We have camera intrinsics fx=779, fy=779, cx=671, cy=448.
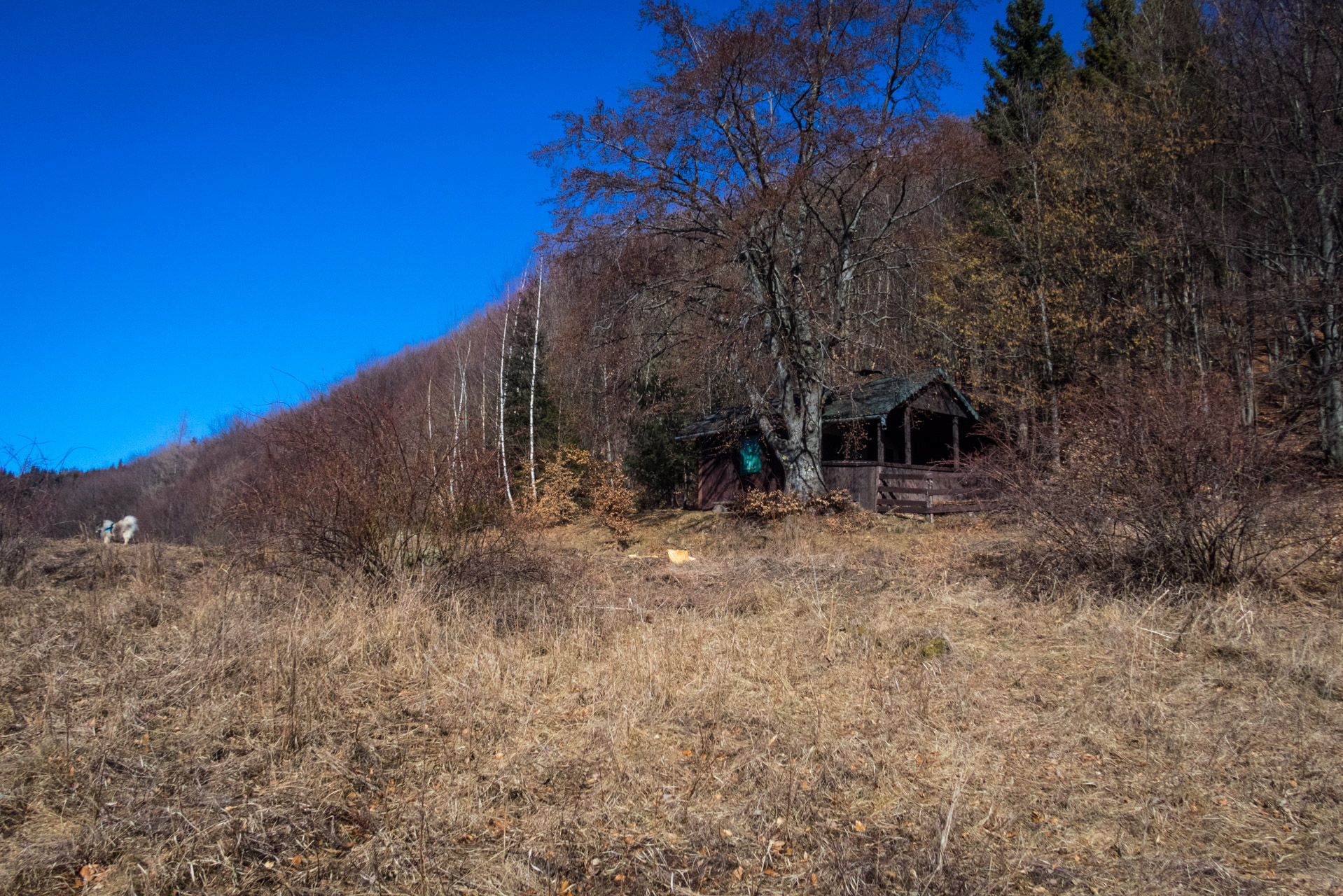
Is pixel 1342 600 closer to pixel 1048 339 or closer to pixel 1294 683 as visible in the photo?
pixel 1294 683

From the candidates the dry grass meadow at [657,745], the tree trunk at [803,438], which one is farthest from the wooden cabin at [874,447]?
the dry grass meadow at [657,745]

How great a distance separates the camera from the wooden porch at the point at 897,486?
19031 millimetres

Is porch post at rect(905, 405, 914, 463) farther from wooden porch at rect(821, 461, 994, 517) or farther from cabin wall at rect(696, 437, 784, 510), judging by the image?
cabin wall at rect(696, 437, 784, 510)

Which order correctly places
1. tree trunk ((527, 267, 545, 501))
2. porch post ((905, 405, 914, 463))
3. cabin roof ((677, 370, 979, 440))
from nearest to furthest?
1. cabin roof ((677, 370, 979, 440))
2. porch post ((905, 405, 914, 463))
3. tree trunk ((527, 267, 545, 501))

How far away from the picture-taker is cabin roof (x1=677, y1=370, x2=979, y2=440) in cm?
2016

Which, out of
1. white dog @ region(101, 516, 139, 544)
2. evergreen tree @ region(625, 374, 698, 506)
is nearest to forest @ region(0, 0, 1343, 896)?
white dog @ region(101, 516, 139, 544)

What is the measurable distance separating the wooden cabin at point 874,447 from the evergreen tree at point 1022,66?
10.8 meters

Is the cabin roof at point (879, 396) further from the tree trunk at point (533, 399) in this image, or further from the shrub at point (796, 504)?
the tree trunk at point (533, 399)

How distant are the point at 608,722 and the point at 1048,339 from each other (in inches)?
831

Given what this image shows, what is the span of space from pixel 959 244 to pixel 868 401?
678 centimetres

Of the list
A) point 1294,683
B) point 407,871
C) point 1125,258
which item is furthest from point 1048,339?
point 407,871

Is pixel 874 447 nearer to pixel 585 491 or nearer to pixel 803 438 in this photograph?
pixel 803 438

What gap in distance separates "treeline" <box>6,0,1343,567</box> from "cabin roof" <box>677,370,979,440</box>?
0.71m

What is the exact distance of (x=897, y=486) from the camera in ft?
63.4
